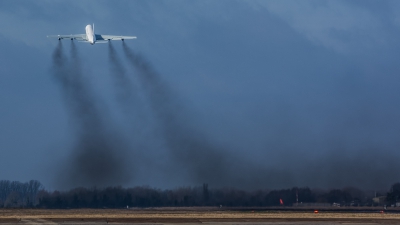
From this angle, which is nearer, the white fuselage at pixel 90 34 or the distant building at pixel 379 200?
the white fuselage at pixel 90 34

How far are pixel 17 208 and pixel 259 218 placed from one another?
48657 millimetres

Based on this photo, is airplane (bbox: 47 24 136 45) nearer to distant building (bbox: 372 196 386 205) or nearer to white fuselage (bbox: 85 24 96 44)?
white fuselage (bbox: 85 24 96 44)

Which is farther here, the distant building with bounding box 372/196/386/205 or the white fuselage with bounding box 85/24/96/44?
the distant building with bounding box 372/196/386/205

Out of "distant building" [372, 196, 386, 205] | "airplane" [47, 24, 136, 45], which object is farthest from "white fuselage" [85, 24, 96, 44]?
"distant building" [372, 196, 386, 205]

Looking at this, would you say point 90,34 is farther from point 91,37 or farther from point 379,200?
point 379,200

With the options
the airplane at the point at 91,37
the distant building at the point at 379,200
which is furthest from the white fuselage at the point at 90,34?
the distant building at the point at 379,200

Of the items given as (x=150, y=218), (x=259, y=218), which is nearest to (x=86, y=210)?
(x=150, y=218)

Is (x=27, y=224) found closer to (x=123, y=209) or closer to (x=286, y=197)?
(x=123, y=209)

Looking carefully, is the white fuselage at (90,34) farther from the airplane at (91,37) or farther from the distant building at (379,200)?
the distant building at (379,200)

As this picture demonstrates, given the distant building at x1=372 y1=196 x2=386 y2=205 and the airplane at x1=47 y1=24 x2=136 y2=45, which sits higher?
the airplane at x1=47 y1=24 x2=136 y2=45

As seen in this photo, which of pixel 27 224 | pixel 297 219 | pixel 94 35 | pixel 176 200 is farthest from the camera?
pixel 176 200

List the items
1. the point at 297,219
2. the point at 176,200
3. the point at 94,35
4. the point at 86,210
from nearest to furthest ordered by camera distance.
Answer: the point at 297,219, the point at 94,35, the point at 86,210, the point at 176,200

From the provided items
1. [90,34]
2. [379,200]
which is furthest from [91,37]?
[379,200]

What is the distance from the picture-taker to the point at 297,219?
263ft
